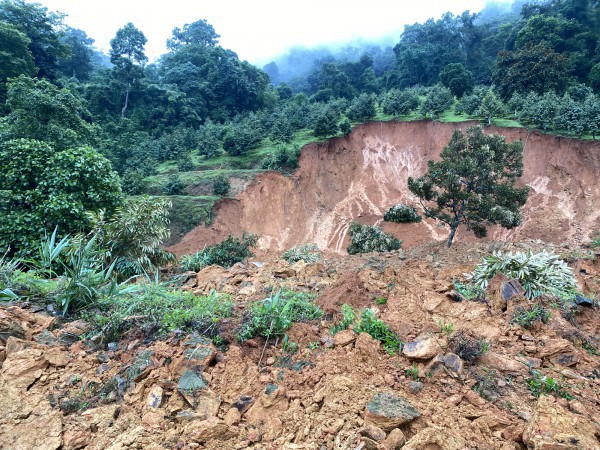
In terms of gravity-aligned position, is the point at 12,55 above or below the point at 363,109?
above

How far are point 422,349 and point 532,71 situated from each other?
3031 centimetres

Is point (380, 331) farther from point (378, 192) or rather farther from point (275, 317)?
point (378, 192)

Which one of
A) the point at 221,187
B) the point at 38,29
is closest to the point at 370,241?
the point at 221,187

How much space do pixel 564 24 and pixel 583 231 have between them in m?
21.9

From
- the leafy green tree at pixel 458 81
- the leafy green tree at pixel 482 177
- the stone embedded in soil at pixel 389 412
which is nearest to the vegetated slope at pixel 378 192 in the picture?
the leafy green tree at pixel 482 177

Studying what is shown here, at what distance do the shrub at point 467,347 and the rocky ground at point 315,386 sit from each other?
71 mm

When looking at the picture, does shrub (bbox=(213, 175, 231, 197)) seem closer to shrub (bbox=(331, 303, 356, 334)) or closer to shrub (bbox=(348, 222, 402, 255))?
shrub (bbox=(348, 222, 402, 255))

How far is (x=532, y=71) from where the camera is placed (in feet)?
84.8

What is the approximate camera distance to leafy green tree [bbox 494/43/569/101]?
25.2m

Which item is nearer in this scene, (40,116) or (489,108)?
(40,116)

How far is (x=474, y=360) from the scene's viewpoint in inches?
126

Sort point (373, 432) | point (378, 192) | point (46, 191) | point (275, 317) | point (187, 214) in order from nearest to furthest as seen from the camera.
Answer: point (373, 432) < point (275, 317) < point (46, 191) < point (187, 214) < point (378, 192)

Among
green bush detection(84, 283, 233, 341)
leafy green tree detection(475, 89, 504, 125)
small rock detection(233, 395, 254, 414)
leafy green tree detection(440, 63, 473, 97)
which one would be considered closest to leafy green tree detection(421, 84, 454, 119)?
leafy green tree detection(475, 89, 504, 125)

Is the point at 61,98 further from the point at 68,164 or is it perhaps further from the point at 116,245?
the point at 116,245
